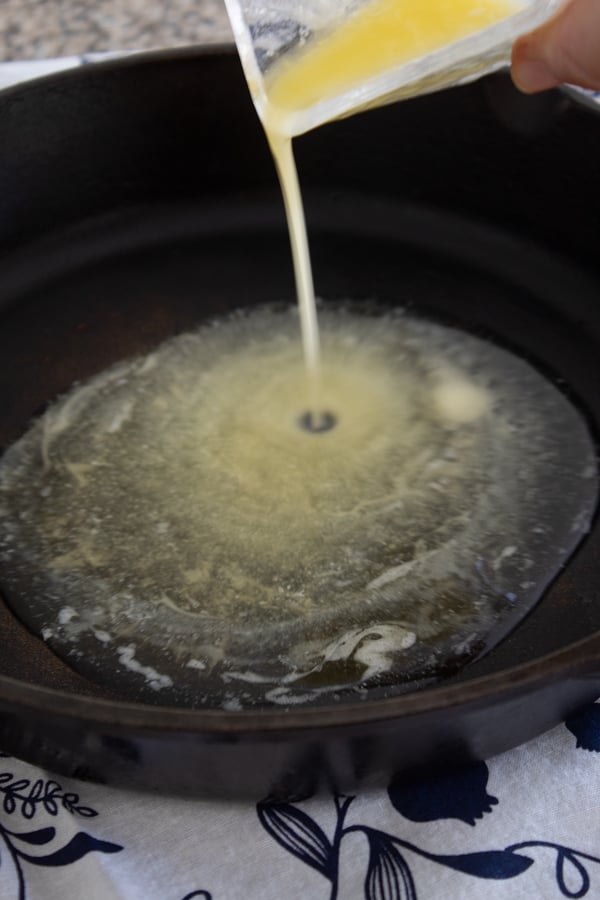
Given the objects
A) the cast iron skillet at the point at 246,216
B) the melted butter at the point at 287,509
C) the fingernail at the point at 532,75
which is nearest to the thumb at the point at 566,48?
the fingernail at the point at 532,75

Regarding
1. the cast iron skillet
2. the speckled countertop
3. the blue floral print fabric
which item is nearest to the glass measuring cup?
the cast iron skillet

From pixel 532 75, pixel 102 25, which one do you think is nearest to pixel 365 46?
pixel 532 75

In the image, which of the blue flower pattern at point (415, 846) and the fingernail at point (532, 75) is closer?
the blue flower pattern at point (415, 846)

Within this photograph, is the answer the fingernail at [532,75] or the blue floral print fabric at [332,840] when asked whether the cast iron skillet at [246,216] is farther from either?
the blue floral print fabric at [332,840]

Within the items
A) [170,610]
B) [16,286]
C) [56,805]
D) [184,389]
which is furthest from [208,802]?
[16,286]

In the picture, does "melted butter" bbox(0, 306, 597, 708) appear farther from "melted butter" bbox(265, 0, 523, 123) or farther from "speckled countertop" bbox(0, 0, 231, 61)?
"speckled countertop" bbox(0, 0, 231, 61)

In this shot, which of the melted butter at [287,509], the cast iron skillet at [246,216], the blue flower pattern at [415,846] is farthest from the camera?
the cast iron skillet at [246,216]
